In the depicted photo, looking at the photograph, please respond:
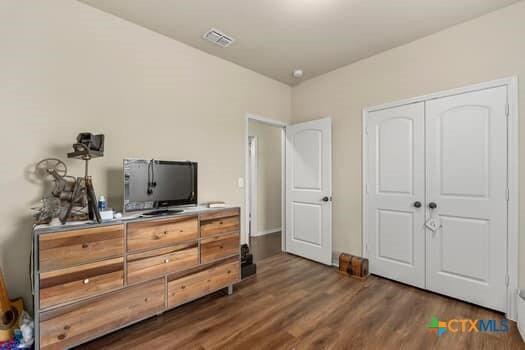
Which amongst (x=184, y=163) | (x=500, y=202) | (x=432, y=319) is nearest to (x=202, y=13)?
(x=184, y=163)

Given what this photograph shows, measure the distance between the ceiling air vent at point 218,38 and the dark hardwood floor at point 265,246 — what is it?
2.91 meters

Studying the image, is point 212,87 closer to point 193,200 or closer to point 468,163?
point 193,200

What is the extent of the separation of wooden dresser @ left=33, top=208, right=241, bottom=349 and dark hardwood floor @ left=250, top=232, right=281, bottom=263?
4.36ft

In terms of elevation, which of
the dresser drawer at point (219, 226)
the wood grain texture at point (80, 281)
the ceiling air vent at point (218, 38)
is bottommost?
the wood grain texture at point (80, 281)

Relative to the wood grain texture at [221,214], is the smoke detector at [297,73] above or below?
above

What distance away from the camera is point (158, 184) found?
89.2 inches

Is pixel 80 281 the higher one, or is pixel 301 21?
pixel 301 21

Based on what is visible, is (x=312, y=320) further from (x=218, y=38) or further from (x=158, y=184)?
(x=218, y=38)

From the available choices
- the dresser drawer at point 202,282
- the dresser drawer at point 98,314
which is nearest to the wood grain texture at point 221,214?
the dresser drawer at point 202,282

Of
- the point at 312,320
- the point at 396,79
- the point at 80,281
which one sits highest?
the point at 396,79

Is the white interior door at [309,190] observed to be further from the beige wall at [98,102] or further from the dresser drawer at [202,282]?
the dresser drawer at [202,282]

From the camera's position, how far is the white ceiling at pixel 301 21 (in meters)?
2.18

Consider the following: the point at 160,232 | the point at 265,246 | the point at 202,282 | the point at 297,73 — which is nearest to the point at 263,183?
the point at 265,246

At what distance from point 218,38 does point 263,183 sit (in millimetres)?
3151
